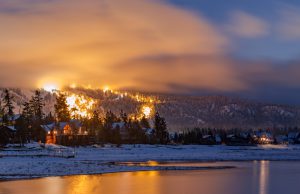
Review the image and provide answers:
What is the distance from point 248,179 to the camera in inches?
1929

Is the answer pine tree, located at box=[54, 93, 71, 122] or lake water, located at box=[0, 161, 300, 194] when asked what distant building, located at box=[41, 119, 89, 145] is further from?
lake water, located at box=[0, 161, 300, 194]

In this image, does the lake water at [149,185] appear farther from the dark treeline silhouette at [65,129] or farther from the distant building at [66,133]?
the distant building at [66,133]

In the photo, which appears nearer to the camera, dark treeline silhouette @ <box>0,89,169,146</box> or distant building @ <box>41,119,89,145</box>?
dark treeline silhouette @ <box>0,89,169,146</box>

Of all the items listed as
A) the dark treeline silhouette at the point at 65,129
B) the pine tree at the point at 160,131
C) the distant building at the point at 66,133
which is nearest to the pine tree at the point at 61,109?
the dark treeline silhouette at the point at 65,129

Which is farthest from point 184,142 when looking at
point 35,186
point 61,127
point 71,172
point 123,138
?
point 35,186

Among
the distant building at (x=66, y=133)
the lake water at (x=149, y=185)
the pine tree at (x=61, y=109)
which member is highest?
the pine tree at (x=61, y=109)

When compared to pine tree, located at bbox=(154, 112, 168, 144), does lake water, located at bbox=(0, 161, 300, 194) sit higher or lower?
lower

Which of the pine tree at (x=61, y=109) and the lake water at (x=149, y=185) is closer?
the lake water at (x=149, y=185)

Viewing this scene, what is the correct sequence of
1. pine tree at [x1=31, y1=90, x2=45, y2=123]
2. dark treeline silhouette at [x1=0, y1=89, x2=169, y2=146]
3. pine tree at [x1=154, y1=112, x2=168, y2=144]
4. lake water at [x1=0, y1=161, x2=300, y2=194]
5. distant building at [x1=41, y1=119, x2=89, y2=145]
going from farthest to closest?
pine tree at [x1=31, y1=90, x2=45, y2=123], pine tree at [x1=154, y1=112, x2=168, y2=144], distant building at [x1=41, y1=119, x2=89, y2=145], dark treeline silhouette at [x1=0, y1=89, x2=169, y2=146], lake water at [x1=0, y1=161, x2=300, y2=194]

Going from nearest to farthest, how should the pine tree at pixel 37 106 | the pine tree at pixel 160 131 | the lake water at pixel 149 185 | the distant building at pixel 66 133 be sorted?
1. the lake water at pixel 149 185
2. the distant building at pixel 66 133
3. the pine tree at pixel 160 131
4. the pine tree at pixel 37 106

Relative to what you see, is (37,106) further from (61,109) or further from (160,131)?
(160,131)

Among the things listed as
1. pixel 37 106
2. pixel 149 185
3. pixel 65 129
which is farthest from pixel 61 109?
pixel 149 185

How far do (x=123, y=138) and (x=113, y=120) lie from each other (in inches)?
1221

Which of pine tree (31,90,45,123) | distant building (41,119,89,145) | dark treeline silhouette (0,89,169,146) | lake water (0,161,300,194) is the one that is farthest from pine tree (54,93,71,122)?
lake water (0,161,300,194)
